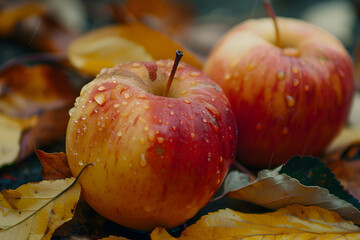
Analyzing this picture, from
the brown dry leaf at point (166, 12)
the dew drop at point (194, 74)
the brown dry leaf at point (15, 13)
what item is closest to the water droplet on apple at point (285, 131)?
the dew drop at point (194, 74)

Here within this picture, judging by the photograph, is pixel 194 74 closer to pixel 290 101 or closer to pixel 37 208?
pixel 290 101

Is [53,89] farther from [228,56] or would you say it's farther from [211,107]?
[211,107]

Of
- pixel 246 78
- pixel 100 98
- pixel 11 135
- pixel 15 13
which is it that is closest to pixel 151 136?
pixel 100 98

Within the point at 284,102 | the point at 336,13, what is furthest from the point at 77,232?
the point at 336,13

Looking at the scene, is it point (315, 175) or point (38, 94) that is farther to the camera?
point (38, 94)

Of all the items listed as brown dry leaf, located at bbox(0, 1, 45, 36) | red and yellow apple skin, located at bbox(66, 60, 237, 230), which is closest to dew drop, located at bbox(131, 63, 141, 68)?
red and yellow apple skin, located at bbox(66, 60, 237, 230)
